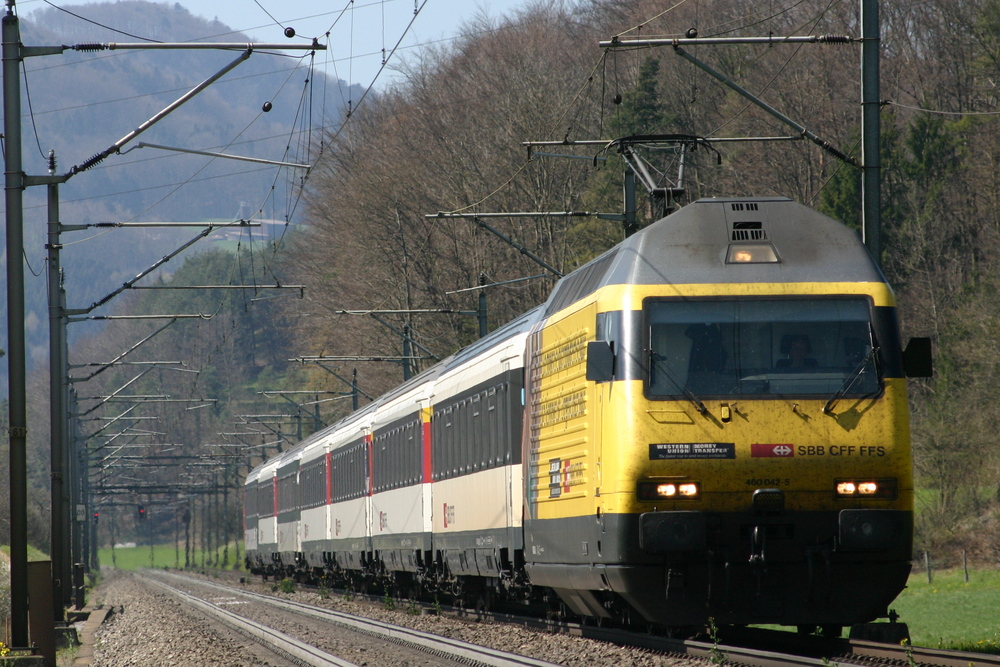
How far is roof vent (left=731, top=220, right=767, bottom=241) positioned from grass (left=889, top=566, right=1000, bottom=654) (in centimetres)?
377

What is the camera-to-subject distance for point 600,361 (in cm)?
1176

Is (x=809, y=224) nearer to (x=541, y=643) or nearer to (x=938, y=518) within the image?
(x=541, y=643)

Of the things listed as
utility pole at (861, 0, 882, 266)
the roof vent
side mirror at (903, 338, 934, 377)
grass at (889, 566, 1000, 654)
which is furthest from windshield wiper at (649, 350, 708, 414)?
utility pole at (861, 0, 882, 266)

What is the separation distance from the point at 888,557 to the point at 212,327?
125 metres

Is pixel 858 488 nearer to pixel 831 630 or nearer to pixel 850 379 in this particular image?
pixel 850 379

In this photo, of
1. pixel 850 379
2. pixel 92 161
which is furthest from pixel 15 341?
pixel 850 379

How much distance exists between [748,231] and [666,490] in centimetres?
234

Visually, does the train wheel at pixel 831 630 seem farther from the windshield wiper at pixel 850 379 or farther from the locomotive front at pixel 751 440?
the windshield wiper at pixel 850 379

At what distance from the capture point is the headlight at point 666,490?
1130 centimetres

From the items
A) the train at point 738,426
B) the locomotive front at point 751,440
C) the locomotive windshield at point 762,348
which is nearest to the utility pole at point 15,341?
the train at point 738,426

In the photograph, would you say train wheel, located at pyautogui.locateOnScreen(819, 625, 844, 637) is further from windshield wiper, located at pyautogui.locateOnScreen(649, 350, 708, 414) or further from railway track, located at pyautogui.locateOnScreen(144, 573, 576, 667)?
windshield wiper, located at pyautogui.locateOnScreen(649, 350, 708, 414)

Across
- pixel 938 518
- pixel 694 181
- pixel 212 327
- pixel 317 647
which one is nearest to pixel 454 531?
pixel 317 647

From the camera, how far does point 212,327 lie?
133500mm

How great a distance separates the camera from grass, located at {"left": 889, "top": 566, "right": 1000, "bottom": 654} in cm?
1566
